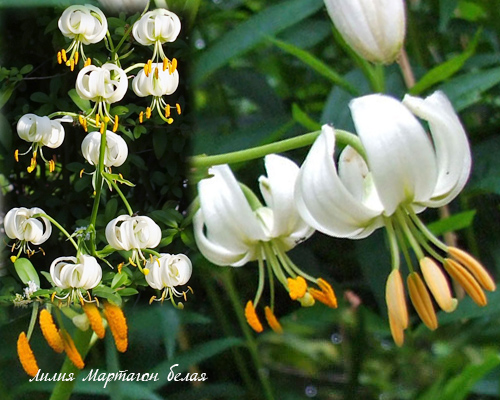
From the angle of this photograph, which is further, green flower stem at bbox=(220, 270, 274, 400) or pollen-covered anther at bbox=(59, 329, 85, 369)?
green flower stem at bbox=(220, 270, 274, 400)

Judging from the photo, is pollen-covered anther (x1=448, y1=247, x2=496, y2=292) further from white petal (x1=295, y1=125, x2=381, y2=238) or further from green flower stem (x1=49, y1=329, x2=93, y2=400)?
green flower stem (x1=49, y1=329, x2=93, y2=400)

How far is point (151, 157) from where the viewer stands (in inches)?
20.2

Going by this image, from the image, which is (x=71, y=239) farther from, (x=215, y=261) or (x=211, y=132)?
(x=211, y=132)

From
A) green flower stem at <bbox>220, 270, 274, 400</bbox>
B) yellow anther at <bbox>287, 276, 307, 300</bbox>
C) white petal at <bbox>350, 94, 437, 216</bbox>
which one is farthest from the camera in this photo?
green flower stem at <bbox>220, 270, 274, 400</bbox>

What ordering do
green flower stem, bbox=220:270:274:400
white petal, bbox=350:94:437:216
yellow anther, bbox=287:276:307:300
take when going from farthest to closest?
green flower stem, bbox=220:270:274:400
yellow anther, bbox=287:276:307:300
white petal, bbox=350:94:437:216

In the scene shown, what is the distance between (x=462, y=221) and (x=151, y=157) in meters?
0.27

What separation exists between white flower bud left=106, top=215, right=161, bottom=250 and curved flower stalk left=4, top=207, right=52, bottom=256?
5 centimetres

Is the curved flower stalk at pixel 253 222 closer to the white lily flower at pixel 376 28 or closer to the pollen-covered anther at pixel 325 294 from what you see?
the pollen-covered anther at pixel 325 294

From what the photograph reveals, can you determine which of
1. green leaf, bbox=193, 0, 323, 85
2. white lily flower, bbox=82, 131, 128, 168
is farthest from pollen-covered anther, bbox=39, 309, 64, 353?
green leaf, bbox=193, 0, 323, 85

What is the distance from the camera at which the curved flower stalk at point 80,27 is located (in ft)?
1.59

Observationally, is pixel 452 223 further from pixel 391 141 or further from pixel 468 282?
pixel 391 141

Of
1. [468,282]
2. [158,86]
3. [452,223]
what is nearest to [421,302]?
[468,282]

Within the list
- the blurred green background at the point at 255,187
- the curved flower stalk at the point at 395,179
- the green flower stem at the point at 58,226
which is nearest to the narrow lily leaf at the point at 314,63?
the blurred green background at the point at 255,187

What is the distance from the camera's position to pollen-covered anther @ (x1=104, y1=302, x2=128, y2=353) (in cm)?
50
